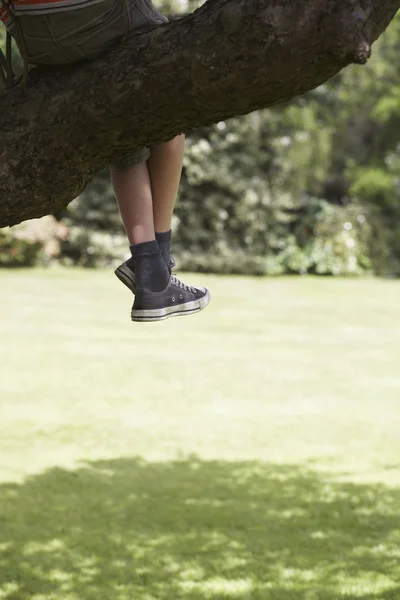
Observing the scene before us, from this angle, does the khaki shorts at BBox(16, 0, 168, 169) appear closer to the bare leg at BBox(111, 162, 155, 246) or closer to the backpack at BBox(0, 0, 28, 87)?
the backpack at BBox(0, 0, 28, 87)

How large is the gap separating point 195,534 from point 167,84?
5249 millimetres

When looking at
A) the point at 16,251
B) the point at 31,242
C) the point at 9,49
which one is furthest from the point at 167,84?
the point at 16,251

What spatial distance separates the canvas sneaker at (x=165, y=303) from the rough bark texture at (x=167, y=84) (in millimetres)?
610

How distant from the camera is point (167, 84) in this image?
236cm

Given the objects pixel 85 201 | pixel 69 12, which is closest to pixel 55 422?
pixel 69 12

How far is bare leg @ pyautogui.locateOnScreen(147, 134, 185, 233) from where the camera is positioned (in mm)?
3086

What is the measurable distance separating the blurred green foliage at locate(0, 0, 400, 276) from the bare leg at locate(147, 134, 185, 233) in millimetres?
16551

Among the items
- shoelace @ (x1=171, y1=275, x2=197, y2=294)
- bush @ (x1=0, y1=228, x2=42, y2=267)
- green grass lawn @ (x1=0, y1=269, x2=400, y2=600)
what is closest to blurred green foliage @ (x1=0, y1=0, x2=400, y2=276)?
bush @ (x1=0, y1=228, x2=42, y2=267)

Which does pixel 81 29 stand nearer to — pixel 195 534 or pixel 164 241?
pixel 164 241

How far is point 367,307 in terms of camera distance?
58.0ft

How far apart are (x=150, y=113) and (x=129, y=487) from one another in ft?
20.7

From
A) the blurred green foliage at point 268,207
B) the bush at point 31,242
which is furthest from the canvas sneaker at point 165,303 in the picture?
the blurred green foliage at point 268,207

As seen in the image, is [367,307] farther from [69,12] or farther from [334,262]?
[69,12]

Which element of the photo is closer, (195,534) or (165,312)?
(165,312)
